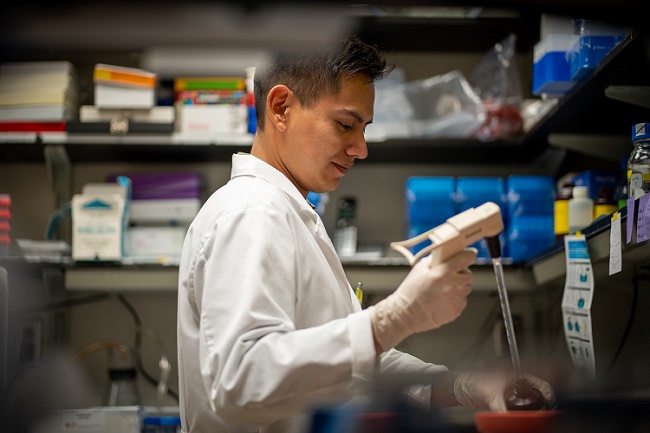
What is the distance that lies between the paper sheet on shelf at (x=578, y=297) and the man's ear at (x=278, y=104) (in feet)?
3.05

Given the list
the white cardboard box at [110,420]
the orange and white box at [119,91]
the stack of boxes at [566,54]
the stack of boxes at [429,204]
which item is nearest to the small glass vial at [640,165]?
the stack of boxes at [566,54]

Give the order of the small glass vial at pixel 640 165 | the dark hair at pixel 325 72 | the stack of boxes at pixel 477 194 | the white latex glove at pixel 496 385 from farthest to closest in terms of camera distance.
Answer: the stack of boxes at pixel 477 194, the small glass vial at pixel 640 165, the dark hair at pixel 325 72, the white latex glove at pixel 496 385

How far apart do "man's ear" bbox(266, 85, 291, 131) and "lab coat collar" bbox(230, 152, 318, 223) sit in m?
0.08

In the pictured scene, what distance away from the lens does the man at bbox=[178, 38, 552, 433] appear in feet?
3.31

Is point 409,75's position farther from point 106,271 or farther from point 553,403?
point 553,403

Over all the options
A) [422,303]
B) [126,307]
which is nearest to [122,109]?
[126,307]

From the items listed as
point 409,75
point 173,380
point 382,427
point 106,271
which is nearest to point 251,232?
point 382,427

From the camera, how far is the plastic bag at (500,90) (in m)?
2.95

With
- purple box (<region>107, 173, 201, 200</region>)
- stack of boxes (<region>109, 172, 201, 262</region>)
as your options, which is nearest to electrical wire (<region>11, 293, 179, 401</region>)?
stack of boxes (<region>109, 172, 201, 262</region>)

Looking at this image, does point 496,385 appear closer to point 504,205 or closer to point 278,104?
point 278,104

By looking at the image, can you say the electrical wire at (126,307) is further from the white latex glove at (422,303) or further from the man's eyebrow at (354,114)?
the white latex glove at (422,303)

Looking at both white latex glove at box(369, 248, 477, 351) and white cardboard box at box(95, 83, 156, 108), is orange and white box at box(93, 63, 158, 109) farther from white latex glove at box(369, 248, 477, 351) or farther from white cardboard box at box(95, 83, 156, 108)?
white latex glove at box(369, 248, 477, 351)

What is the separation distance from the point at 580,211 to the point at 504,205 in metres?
0.64

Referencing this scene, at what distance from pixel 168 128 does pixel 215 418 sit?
1.79 m
